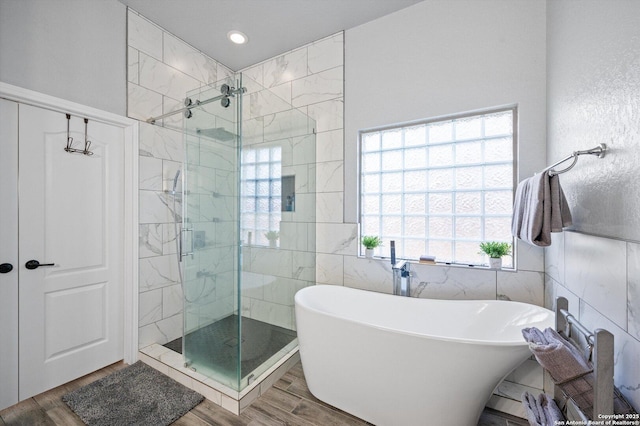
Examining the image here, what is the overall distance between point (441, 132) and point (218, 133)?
1.79 metres

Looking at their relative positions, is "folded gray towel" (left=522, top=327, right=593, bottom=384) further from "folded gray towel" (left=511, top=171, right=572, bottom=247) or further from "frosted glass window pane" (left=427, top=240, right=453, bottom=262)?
"frosted glass window pane" (left=427, top=240, right=453, bottom=262)

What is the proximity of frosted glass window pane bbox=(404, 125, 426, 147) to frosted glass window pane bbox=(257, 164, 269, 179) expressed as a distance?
1.24 m

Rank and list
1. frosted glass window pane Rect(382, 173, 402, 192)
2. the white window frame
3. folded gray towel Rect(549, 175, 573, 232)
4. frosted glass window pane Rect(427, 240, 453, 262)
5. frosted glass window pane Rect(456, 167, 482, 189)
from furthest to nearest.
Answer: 1. frosted glass window pane Rect(382, 173, 402, 192)
2. frosted glass window pane Rect(427, 240, 453, 262)
3. frosted glass window pane Rect(456, 167, 482, 189)
4. the white window frame
5. folded gray towel Rect(549, 175, 573, 232)

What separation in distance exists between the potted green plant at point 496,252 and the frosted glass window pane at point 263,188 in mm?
1700

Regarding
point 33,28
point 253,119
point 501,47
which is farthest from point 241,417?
point 501,47

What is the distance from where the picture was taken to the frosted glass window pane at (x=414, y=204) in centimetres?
224

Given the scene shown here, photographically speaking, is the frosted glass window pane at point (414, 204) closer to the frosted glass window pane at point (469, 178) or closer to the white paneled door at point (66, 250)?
the frosted glass window pane at point (469, 178)

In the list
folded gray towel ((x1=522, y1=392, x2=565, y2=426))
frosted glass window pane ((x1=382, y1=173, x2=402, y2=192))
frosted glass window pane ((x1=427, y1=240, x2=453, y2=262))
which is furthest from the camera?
frosted glass window pane ((x1=382, y1=173, x2=402, y2=192))

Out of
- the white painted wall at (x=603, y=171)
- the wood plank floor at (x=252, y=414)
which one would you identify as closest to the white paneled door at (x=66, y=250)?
the wood plank floor at (x=252, y=414)

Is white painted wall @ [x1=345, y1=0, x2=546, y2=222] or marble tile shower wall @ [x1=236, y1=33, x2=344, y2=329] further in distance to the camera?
marble tile shower wall @ [x1=236, y1=33, x2=344, y2=329]

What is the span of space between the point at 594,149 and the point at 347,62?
6.68 feet

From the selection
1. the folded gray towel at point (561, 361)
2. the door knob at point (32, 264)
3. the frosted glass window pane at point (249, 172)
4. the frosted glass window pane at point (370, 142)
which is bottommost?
the folded gray towel at point (561, 361)

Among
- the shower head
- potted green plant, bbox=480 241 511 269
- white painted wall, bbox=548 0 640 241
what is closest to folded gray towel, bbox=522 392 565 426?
white painted wall, bbox=548 0 640 241

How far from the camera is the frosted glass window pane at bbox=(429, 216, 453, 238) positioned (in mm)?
2129
